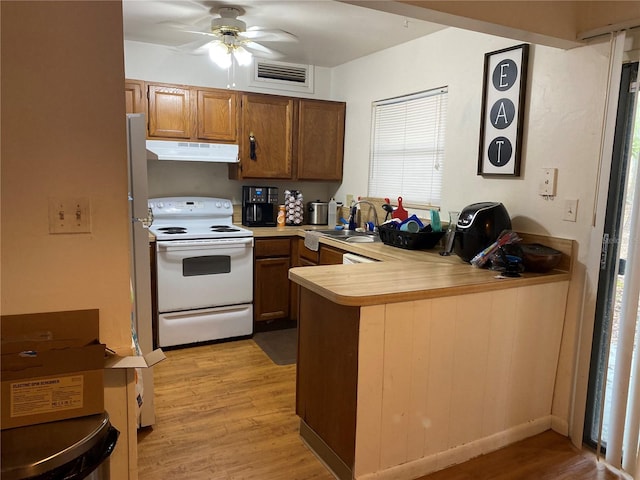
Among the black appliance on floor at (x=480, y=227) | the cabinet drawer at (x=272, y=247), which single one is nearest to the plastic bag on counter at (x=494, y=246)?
the black appliance on floor at (x=480, y=227)

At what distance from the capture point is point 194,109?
378 centimetres

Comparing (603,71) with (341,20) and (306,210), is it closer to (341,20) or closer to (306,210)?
(341,20)

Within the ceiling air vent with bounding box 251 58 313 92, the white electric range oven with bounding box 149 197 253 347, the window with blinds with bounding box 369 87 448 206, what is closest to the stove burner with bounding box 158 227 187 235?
the white electric range oven with bounding box 149 197 253 347

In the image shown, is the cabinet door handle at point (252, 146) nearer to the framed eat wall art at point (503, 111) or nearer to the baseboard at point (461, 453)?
the framed eat wall art at point (503, 111)

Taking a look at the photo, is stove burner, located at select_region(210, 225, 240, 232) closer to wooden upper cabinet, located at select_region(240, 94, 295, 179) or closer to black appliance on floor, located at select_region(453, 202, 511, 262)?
wooden upper cabinet, located at select_region(240, 94, 295, 179)

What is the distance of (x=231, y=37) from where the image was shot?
3035mm

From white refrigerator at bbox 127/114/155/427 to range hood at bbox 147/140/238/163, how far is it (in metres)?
1.41

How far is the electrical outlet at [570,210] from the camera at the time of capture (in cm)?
237

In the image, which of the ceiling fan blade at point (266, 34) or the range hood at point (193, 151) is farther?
the range hood at point (193, 151)

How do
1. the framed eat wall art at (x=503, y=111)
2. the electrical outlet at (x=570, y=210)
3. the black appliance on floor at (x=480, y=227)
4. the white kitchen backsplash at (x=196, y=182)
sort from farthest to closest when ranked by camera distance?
the white kitchen backsplash at (x=196, y=182), the framed eat wall art at (x=503, y=111), the black appliance on floor at (x=480, y=227), the electrical outlet at (x=570, y=210)

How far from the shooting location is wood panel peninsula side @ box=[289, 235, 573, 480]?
193 cm

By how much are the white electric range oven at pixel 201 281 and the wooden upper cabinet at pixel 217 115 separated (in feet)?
2.32

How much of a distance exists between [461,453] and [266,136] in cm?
287

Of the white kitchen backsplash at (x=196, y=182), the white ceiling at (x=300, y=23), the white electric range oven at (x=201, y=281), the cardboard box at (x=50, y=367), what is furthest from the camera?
the white kitchen backsplash at (x=196, y=182)
